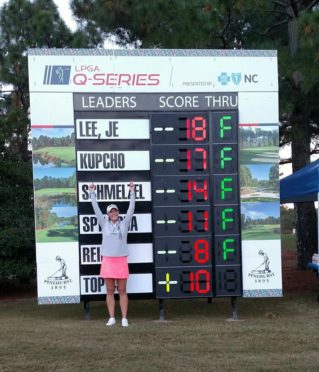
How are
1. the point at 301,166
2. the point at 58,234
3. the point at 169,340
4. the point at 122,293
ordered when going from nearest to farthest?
the point at 169,340, the point at 122,293, the point at 58,234, the point at 301,166

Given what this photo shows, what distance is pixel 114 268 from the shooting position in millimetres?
9156

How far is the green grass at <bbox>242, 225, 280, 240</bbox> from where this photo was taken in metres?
9.72

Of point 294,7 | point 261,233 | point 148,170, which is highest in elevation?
point 294,7

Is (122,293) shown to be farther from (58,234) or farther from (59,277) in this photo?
(58,234)

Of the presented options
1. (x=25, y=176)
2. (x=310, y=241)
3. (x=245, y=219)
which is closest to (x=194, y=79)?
(x=245, y=219)

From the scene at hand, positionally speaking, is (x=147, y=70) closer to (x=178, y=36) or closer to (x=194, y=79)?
(x=194, y=79)

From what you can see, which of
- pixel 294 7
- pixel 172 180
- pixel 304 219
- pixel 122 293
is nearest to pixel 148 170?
pixel 172 180

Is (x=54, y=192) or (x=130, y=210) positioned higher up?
(x=54, y=192)

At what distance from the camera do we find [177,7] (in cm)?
1257

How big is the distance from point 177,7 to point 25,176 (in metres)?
5.33

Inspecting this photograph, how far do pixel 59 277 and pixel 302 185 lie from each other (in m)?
4.96

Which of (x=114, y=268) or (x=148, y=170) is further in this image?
(x=148, y=170)

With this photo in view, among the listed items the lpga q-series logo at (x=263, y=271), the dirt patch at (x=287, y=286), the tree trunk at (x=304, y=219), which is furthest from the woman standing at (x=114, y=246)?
the tree trunk at (x=304, y=219)

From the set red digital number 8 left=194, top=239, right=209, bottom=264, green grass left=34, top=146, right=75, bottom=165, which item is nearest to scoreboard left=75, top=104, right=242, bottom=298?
red digital number 8 left=194, top=239, right=209, bottom=264
